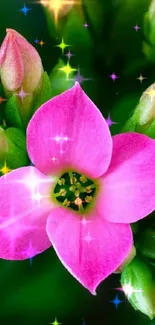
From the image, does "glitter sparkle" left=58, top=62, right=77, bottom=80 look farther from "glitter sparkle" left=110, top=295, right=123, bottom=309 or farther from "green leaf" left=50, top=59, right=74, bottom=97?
"glitter sparkle" left=110, top=295, right=123, bottom=309

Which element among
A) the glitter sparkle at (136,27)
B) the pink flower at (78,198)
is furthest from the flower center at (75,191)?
the glitter sparkle at (136,27)

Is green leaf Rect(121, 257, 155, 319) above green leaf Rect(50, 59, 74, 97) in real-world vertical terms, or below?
below

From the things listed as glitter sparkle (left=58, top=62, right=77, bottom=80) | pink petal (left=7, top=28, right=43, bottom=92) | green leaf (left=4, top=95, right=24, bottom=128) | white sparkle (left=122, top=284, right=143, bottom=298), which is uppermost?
pink petal (left=7, top=28, right=43, bottom=92)

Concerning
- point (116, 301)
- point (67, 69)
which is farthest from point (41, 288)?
point (67, 69)

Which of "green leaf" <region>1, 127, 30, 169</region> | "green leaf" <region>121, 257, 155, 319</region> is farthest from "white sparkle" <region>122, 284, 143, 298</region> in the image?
"green leaf" <region>1, 127, 30, 169</region>

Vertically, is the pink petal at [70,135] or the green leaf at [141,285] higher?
the pink petal at [70,135]

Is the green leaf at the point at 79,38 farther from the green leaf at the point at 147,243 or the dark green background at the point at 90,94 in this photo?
the green leaf at the point at 147,243
